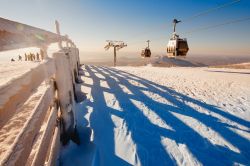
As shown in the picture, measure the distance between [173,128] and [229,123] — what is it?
147 cm

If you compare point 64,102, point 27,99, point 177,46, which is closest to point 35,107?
point 27,99

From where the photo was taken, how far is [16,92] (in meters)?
1.04

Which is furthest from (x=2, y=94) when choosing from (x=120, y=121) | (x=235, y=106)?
(x=235, y=106)

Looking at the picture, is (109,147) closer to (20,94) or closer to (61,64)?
(61,64)

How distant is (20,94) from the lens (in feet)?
3.73

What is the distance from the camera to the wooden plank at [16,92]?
907mm

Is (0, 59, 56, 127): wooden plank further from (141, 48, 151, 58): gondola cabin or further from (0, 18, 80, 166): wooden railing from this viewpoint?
(141, 48, 151, 58): gondola cabin

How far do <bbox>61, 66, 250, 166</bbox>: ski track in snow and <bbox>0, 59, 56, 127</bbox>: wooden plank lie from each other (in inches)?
62.2

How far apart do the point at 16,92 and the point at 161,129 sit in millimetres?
3186

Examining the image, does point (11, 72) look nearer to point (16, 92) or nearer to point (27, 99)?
point (27, 99)

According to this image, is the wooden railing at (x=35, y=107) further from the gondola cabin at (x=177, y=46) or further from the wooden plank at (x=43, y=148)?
the gondola cabin at (x=177, y=46)

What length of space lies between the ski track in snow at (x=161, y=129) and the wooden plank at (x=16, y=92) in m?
1.58

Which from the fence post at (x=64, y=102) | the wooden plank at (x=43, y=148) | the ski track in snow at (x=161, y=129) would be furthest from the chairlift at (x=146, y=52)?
the wooden plank at (x=43, y=148)

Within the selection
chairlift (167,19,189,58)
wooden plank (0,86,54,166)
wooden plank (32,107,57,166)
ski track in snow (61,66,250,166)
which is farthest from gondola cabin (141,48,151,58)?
wooden plank (0,86,54,166)
